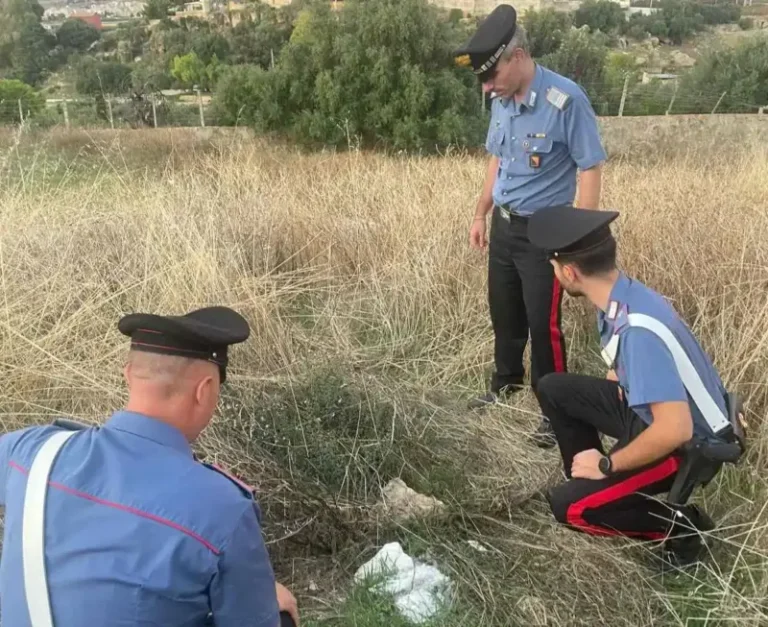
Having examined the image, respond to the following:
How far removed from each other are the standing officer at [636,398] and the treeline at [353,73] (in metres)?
7.79

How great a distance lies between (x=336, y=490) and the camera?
2719mm

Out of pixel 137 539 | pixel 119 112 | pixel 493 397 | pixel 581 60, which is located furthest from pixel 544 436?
pixel 581 60

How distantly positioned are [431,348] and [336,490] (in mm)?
1298

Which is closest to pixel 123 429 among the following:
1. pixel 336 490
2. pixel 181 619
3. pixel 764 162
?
pixel 181 619

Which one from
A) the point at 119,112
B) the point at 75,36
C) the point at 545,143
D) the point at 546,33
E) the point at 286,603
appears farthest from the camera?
the point at 75,36

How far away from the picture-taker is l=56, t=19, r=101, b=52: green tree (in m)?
33.6

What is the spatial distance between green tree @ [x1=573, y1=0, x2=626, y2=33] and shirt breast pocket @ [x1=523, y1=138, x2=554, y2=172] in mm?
40576

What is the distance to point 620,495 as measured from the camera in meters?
2.26

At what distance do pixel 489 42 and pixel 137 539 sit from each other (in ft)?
8.03

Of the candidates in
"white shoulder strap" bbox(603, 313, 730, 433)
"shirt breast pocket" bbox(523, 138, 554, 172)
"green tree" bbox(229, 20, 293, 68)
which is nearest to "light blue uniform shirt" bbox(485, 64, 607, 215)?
"shirt breast pocket" bbox(523, 138, 554, 172)

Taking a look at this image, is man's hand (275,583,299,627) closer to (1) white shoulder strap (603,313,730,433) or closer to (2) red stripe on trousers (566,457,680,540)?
(2) red stripe on trousers (566,457,680,540)

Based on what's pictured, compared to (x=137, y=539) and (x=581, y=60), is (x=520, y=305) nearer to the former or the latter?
(x=137, y=539)

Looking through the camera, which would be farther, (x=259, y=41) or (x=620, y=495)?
(x=259, y=41)

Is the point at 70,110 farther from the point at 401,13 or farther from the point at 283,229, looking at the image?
the point at 283,229
